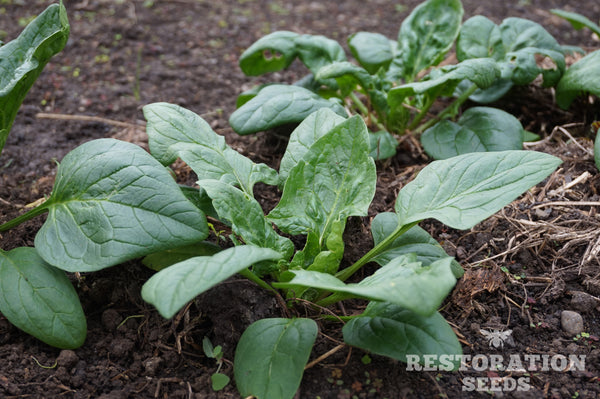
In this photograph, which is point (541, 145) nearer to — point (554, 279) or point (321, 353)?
point (554, 279)

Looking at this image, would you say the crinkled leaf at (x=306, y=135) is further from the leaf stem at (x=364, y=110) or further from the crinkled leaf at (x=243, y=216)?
the leaf stem at (x=364, y=110)

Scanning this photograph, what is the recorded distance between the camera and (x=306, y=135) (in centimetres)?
194

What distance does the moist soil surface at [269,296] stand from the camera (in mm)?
1565

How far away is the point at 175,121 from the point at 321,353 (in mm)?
935

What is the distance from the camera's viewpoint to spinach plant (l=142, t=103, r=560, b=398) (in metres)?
1.33

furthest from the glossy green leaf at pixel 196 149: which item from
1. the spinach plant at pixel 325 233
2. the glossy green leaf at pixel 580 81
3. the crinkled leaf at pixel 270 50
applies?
the glossy green leaf at pixel 580 81

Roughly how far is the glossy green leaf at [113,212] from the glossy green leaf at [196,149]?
148mm

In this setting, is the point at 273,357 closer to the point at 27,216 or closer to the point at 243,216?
the point at 243,216

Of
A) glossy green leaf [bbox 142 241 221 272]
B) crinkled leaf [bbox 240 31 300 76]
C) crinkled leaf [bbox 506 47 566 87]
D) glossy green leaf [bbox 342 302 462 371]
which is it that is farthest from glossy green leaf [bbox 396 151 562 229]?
crinkled leaf [bbox 240 31 300 76]

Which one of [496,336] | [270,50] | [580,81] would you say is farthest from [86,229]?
[580,81]

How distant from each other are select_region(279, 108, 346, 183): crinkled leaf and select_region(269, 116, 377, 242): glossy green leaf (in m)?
0.12

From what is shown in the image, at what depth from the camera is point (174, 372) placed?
5.39 ft

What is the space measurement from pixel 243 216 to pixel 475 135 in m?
1.28

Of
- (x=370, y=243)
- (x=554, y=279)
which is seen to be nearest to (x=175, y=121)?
(x=370, y=243)
